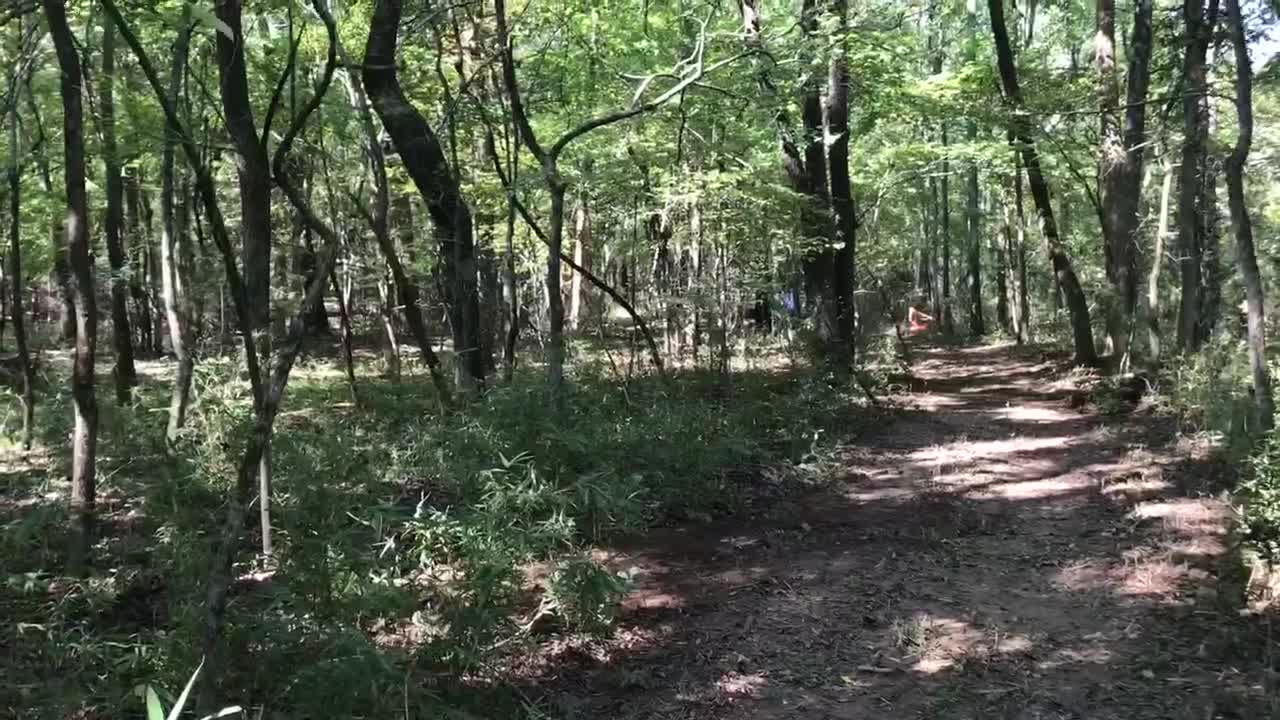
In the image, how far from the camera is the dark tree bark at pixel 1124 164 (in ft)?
37.0

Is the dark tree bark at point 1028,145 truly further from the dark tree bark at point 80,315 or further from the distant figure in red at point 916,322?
the distant figure in red at point 916,322

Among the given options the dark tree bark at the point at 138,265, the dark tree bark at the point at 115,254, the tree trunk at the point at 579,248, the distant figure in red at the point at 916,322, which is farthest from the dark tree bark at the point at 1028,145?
the dark tree bark at the point at 138,265

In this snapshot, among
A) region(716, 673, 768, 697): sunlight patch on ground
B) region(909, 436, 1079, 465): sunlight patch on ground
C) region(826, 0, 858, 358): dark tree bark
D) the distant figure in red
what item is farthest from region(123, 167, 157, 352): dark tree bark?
the distant figure in red

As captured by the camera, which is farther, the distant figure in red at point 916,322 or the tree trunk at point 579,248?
the distant figure in red at point 916,322

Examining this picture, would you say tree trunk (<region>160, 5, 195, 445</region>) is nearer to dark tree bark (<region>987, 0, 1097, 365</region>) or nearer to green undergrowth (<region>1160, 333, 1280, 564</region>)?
green undergrowth (<region>1160, 333, 1280, 564</region>)

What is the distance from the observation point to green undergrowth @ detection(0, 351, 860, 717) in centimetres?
370

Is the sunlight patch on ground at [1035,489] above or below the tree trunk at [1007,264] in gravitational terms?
below

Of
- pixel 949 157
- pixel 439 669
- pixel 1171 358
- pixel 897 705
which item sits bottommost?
pixel 897 705

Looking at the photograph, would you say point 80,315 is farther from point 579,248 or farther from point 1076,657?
point 579,248

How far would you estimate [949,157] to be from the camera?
16953 mm

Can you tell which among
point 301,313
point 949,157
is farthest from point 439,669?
point 949,157

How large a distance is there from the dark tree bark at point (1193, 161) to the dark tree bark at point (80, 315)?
879cm

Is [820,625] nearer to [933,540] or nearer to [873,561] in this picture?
[873,561]

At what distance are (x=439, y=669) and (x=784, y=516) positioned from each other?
387cm
